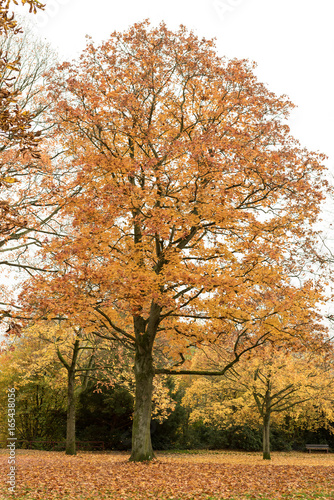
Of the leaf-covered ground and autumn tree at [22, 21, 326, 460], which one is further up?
autumn tree at [22, 21, 326, 460]

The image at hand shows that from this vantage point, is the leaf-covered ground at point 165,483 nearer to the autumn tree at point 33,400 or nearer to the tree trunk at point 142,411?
the tree trunk at point 142,411

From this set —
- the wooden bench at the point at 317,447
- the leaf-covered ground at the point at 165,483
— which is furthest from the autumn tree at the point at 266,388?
the leaf-covered ground at the point at 165,483

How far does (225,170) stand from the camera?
1099cm

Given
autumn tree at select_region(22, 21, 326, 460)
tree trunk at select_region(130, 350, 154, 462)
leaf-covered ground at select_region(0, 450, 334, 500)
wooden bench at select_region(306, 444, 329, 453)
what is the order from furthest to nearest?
wooden bench at select_region(306, 444, 329, 453) → tree trunk at select_region(130, 350, 154, 462) → autumn tree at select_region(22, 21, 326, 460) → leaf-covered ground at select_region(0, 450, 334, 500)

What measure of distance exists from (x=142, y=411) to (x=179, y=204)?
6.22 m

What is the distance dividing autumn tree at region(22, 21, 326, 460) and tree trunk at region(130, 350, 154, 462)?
34mm

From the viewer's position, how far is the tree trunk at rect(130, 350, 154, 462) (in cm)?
1237

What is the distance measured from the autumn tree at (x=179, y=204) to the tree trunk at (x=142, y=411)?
1.3 inches

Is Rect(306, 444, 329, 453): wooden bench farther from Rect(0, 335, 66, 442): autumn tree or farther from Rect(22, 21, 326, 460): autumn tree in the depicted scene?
Rect(22, 21, 326, 460): autumn tree

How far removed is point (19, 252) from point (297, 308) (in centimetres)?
963

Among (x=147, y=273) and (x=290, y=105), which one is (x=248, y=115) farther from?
(x=147, y=273)

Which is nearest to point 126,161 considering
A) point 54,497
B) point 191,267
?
point 191,267

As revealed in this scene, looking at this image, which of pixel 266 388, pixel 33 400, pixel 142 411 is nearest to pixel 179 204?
pixel 142 411

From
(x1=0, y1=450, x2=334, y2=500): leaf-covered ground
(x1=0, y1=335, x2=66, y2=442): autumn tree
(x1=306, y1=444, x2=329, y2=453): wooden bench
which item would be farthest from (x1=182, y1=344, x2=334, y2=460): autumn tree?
(x1=0, y1=335, x2=66, y2=442): autumn tree
